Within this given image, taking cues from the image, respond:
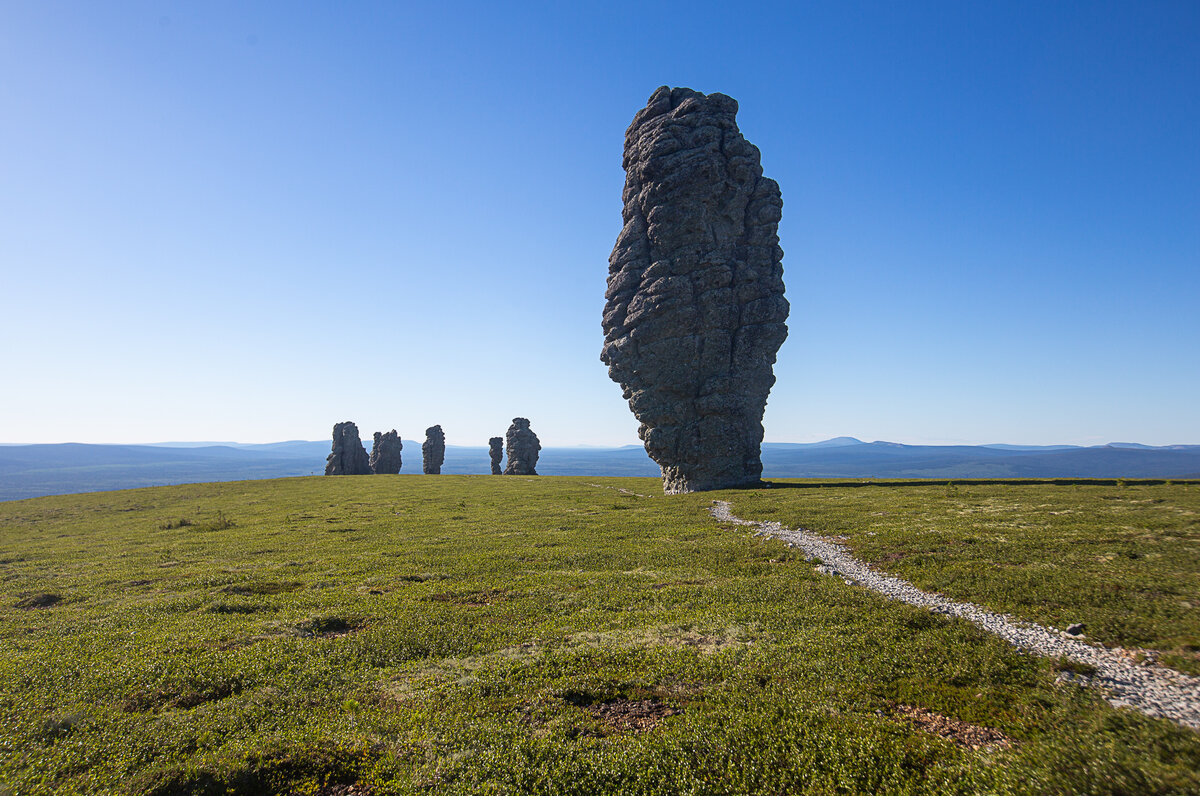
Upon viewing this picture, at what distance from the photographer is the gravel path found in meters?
11.5

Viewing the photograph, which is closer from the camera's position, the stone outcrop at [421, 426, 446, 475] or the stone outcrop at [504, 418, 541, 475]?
the stone outcrop at [504, 418, 541, 475]

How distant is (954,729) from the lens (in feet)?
37.1

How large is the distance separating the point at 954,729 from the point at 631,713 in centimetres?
725

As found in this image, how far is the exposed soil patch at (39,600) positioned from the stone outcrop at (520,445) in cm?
10317

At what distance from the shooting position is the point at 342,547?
35.5 m

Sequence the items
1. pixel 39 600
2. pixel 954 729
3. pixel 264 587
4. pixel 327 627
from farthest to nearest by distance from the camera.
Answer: pixel 264 587
pixel 39 600
pixel 327 627
pixel 954 729

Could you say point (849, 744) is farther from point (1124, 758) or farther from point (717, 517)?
point (717, 517)

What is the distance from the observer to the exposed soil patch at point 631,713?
12164 millimetres

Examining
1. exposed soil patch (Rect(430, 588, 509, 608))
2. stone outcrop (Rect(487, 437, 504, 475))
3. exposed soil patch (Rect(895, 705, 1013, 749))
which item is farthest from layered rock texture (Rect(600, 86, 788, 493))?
stone outcrop (Rect(487, 437, 504, 475))

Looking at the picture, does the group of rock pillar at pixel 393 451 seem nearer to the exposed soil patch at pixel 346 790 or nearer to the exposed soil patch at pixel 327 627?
the exposed soil patch at pixel 327 627

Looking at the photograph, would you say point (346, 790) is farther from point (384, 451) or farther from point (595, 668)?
point (384, 451)

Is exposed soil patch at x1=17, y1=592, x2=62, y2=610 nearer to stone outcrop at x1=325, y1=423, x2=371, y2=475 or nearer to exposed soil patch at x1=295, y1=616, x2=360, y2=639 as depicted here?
exposed soil patch at x1=295, y1=616, x2=360, y2=639

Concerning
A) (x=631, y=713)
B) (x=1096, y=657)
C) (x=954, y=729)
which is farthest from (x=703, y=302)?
(x=954, y=729)

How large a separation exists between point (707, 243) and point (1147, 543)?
187 feet
